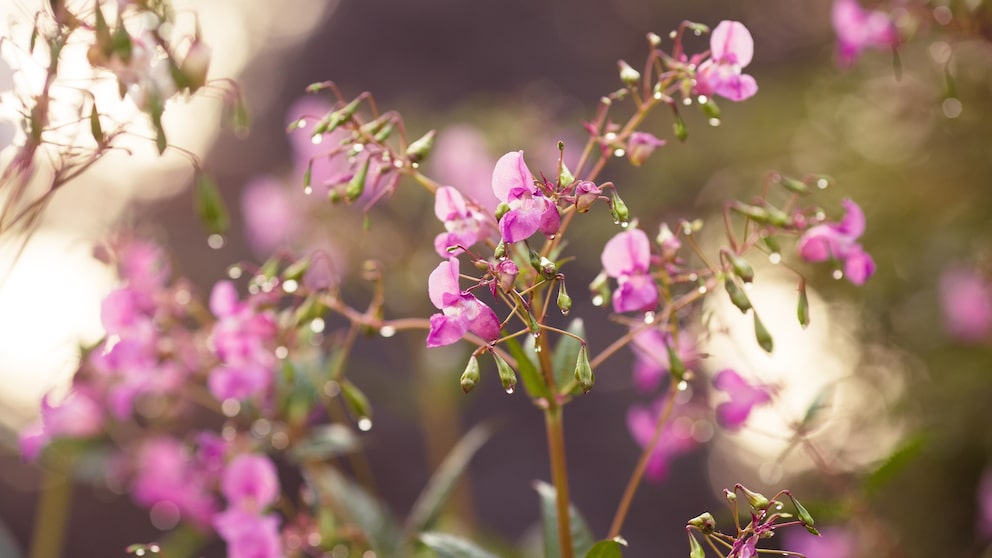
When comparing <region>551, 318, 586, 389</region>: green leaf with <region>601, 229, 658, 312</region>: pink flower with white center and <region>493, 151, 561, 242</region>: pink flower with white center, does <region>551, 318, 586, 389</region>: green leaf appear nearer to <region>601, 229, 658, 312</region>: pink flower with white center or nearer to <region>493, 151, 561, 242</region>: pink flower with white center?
<region>601, 229, 658, 312</region>: pink flower with white center

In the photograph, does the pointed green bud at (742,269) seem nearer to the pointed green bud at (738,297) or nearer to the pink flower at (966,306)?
the pointed green bud at (738,297)

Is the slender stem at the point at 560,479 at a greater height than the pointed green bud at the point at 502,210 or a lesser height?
lesser

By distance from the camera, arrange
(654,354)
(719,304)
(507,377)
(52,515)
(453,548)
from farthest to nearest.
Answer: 1. (52,515)
2. (719,304)
3. (654,354)
4. (453,548)
5. (507,377)

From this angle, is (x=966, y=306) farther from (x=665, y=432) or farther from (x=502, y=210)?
(x=502, y=210)

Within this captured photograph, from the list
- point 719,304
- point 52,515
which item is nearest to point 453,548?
point 719,304

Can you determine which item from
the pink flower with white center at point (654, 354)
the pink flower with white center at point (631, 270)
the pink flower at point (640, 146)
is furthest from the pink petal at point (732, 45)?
the pink flower with white center at point (654, 354)

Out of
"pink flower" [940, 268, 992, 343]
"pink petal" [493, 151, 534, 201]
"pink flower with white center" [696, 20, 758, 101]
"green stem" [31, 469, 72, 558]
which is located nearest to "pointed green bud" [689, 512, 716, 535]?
"pink petal" [493, 151, 534, 201]

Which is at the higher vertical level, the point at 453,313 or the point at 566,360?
the point at 453,313
